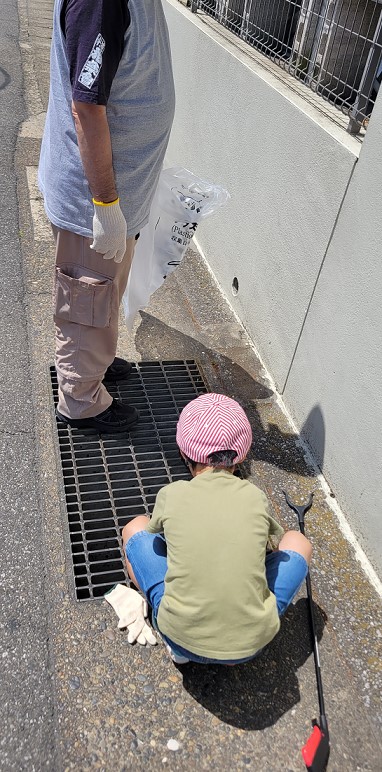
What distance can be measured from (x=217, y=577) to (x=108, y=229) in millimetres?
1257

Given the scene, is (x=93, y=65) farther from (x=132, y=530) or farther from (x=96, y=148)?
(x=132, y=530)

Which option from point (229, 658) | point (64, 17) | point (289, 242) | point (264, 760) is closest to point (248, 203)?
point (289, 242)

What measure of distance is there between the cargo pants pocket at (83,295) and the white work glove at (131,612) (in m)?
1.04

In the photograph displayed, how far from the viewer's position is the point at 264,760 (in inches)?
71.7

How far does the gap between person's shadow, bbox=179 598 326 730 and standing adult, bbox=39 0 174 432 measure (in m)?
1.27

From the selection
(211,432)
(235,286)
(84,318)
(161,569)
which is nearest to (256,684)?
(161,569)

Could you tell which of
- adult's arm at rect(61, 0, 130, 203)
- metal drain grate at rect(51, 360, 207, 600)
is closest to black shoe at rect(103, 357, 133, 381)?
metal drain grate at rect(51, 360, 207, 600)

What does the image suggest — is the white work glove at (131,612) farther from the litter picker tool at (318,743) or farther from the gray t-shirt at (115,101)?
the gray t-shirt at (115,101)

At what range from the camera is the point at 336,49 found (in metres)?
2.95

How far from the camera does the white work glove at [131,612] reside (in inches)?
81.9

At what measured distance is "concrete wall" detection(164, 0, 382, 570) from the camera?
→ 7.84ft

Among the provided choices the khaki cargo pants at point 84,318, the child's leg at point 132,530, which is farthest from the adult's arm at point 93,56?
the child's leg at point 132,530

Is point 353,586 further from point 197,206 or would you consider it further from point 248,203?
point 248,203

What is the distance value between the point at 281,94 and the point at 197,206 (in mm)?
718
